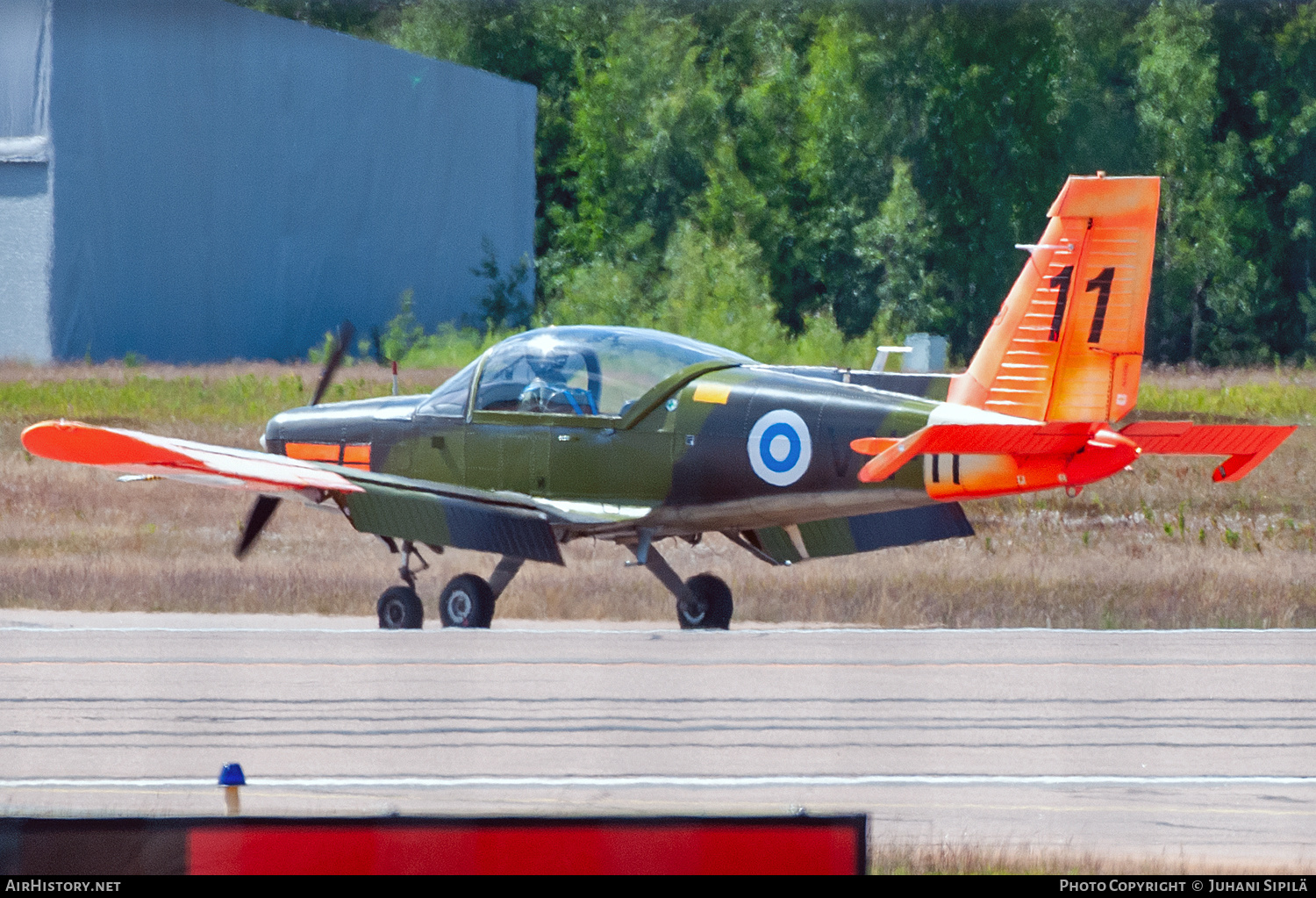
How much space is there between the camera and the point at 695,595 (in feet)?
41.5

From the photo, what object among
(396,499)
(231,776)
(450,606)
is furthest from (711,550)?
(231,776)

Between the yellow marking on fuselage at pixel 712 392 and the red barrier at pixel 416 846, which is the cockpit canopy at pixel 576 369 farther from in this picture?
the red barrier at pixel 416 846

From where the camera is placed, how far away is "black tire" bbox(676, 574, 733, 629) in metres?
12.6

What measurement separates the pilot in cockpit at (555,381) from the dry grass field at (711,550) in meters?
1.96

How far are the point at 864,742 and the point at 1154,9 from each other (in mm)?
14055

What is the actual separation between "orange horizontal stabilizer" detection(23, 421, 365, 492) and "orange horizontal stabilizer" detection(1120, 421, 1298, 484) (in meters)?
5.31

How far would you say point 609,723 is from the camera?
8.41m

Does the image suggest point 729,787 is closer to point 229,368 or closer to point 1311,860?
point 1311,860

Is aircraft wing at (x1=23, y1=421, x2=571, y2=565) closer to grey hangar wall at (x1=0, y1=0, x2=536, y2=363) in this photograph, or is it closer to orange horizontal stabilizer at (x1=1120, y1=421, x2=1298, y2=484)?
grey hangar wall at (x1=0, y1=0, x2=536, y2=363)

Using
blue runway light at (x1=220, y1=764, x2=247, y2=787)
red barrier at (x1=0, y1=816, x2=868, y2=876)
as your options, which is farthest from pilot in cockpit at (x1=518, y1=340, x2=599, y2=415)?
red barrier at (x1=0, y1=816, x2=868, y2=876)

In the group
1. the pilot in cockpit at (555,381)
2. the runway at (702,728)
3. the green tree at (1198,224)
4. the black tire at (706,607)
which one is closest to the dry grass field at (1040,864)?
the runway at (702,728)
